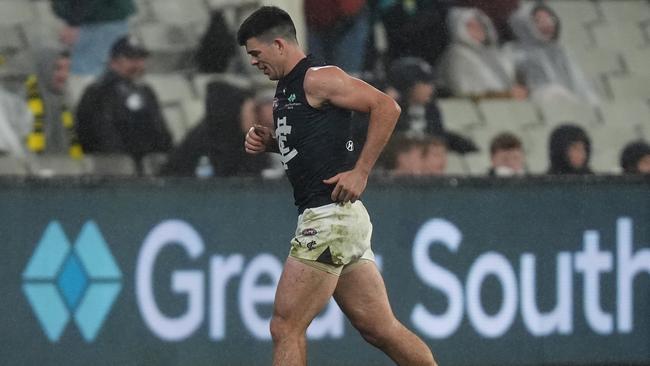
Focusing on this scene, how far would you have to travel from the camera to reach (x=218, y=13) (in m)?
10.1

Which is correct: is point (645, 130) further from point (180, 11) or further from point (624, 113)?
point (180, 11)

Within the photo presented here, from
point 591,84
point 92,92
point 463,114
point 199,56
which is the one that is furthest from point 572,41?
point 92,92

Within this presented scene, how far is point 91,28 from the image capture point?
955 centimetres

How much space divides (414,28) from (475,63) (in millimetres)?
611

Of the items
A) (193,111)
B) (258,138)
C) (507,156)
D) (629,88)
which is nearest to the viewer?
(258,138)

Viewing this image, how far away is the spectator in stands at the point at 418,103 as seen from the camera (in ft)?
32.3

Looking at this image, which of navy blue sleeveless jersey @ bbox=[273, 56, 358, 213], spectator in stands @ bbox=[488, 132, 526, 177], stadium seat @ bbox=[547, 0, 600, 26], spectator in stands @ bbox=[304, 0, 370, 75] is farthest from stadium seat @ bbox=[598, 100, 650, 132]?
navy blue sleeveless jersey @ bbox=[273, 56, 358, 213]

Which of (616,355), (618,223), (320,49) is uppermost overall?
(320,49)

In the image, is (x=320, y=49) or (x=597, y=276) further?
(x=320, y=49)

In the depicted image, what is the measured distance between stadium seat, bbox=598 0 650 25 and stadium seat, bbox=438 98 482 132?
205 centimetres

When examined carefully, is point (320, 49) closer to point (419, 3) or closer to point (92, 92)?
point (419, 3)

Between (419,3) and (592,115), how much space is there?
5.34ft

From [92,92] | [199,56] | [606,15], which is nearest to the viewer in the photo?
[92,92]

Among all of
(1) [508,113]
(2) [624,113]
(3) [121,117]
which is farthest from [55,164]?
(2) [624,113]
